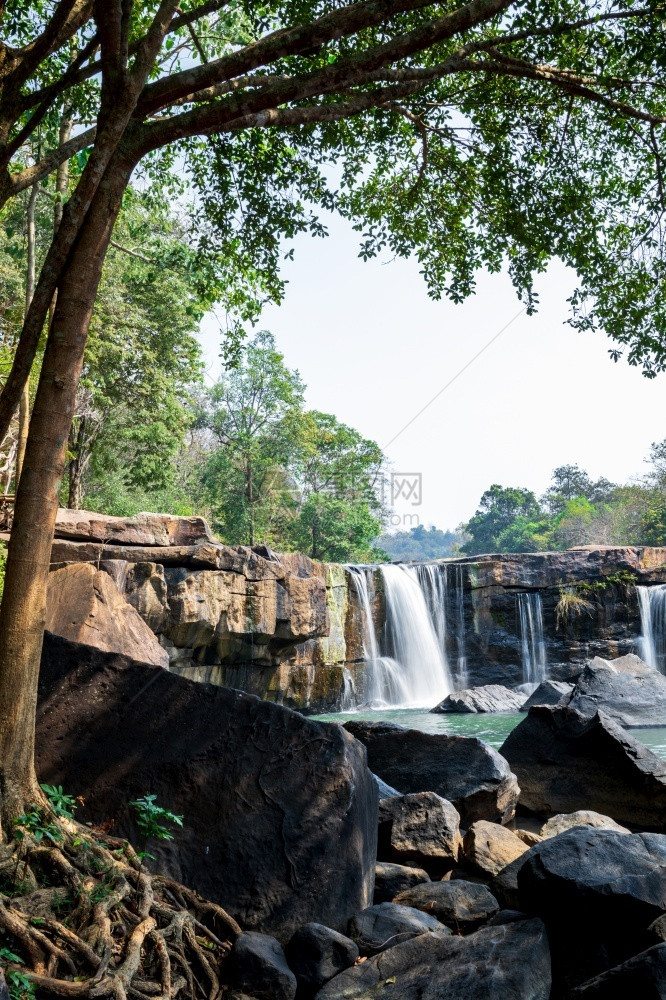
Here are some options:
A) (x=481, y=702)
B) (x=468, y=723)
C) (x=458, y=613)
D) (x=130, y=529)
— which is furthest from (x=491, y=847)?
(x=458, y=613)

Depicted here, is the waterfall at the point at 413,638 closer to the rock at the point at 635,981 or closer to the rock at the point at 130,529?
the rock at the point at 130,529

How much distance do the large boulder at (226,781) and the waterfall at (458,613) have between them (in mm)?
18896

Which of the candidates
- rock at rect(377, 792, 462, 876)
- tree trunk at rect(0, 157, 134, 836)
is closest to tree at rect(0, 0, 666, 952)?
tree trunk at rect(0, 157, 134, 836)

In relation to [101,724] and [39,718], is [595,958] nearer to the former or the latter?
[101,724]

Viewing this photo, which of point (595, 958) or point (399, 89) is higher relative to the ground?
point (399, 89)

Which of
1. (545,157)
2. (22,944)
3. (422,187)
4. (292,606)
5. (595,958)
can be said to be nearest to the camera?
(22,944)

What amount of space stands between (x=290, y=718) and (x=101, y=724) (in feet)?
3.64

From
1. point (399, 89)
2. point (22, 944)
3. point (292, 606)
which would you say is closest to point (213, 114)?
point (399, 89)

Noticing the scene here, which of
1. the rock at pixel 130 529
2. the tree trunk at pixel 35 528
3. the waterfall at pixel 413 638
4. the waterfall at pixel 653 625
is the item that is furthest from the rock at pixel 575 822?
the waterfall at pixel 653 625

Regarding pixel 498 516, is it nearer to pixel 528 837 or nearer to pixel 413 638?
pixel 413 638

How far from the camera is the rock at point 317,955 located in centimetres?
356

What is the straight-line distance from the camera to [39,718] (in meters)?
4.38

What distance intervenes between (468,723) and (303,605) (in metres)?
4.53

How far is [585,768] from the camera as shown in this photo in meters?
7.49
